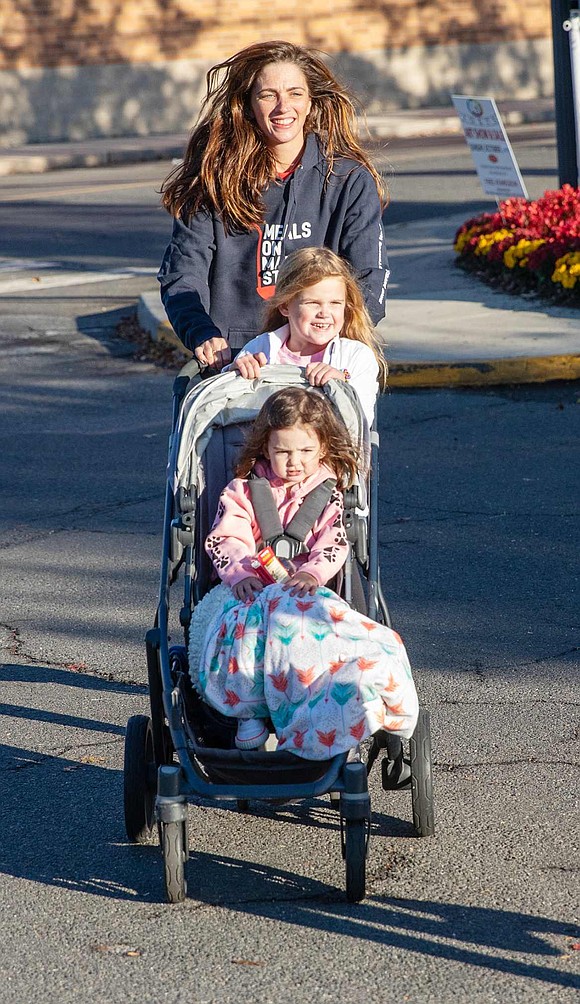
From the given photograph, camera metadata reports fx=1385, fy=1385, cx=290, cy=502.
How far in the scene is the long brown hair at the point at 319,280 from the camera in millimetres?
4066

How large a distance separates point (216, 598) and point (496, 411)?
5.09 metres

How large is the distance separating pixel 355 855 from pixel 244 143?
7.68 feet

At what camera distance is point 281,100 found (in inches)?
175

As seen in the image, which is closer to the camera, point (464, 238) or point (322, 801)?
point (322, 801)

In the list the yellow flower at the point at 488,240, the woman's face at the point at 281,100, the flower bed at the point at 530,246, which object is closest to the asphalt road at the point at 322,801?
the woman's face at the point at 281,100

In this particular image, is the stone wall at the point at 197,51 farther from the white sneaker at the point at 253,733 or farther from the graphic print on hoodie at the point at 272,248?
the white sneaker at the point at 253,733

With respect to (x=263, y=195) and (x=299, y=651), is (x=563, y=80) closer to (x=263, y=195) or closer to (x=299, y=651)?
(x=263, y=195)

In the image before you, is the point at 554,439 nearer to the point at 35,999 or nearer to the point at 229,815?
the point at 229,815

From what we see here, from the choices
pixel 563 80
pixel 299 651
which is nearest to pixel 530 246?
pixel 563 80

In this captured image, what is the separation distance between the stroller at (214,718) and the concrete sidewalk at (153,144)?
20.6m

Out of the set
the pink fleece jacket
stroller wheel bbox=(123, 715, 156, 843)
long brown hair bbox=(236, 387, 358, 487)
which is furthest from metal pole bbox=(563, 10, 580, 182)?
stroller wheel bbox=(123, 715, 156, 843)

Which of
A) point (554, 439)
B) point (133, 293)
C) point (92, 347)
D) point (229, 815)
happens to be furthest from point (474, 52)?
point (229, 815)

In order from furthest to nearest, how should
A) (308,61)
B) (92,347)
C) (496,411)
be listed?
(92,347) < (496,411) < (308,61)

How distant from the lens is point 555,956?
327cm
